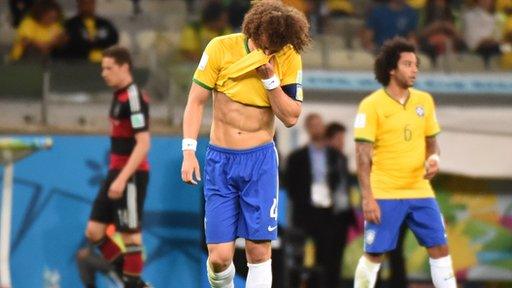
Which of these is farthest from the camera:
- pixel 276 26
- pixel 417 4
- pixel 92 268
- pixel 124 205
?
pixel 417 4

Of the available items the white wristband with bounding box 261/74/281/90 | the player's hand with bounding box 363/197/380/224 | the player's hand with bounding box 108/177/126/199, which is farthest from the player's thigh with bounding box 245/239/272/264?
the player's hand with bounding box 108/177/126/199

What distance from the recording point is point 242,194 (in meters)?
8.39

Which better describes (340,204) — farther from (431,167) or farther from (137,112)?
(431,167)

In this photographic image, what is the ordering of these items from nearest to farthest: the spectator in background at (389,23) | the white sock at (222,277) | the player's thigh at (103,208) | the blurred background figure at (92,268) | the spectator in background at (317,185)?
the white sock at (222,277)
the player's thigh at (103,208)
the blurred background figure at (92,268)
the spectator in background at (317,185)
the spectator in background at (389,23)

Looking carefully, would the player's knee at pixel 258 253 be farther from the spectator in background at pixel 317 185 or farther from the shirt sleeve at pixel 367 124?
the spectator in background at pixel 317 185

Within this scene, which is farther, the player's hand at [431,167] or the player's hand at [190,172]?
the player's hand at [431,167]

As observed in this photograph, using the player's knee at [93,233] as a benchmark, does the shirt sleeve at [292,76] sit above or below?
above

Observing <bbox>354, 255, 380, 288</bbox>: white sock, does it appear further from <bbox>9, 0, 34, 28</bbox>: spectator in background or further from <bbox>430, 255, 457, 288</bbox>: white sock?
<bbox>9, 0, 34, 28</bbox>: spectator in background

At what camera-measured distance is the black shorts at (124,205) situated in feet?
38.2

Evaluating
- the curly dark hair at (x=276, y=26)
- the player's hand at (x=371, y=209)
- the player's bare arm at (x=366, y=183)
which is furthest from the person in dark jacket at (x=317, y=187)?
the curly dark hair at (x=276, y=26)

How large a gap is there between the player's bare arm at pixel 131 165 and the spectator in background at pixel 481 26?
508cm

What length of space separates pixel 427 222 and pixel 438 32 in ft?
18.2

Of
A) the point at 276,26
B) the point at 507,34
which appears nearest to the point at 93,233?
the point at 276,26

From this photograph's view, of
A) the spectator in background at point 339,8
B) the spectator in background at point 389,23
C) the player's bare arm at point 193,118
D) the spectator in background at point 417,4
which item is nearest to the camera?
the player's bare arm at point 193,118
